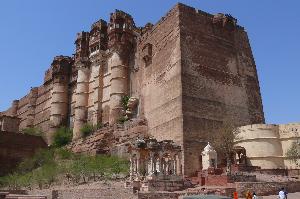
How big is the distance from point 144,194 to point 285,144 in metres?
14.6

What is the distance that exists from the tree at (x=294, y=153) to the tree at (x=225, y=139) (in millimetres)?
3480

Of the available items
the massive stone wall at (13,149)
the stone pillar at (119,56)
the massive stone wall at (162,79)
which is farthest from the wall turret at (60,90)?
the massive stone wall at (162,79)

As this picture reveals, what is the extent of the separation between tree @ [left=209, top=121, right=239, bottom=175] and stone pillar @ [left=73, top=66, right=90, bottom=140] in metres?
16.7

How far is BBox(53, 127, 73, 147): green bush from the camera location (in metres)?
39.3

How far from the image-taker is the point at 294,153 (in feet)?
83.0

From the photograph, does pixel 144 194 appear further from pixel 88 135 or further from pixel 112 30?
pixel 112 30

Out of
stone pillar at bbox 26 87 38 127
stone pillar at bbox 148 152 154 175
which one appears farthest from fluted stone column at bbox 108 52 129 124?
stone pillar at bbox 26 87 38 127

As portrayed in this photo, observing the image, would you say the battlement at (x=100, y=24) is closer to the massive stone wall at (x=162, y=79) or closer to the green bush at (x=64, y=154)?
the massive stone wall at (x=162, y=79)

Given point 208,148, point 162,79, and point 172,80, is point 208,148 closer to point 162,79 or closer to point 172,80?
point 172,80

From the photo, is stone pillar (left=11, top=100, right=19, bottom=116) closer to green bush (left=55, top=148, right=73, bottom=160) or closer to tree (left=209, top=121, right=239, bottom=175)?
green bush (left=55, top=148, right=73, bottom=160)

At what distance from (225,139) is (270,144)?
3068 millimetres

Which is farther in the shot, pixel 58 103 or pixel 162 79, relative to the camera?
pixel 58 103

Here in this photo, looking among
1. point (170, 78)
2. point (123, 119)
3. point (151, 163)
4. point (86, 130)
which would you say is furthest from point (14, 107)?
point (151, 163)

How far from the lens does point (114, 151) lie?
30.3 m
